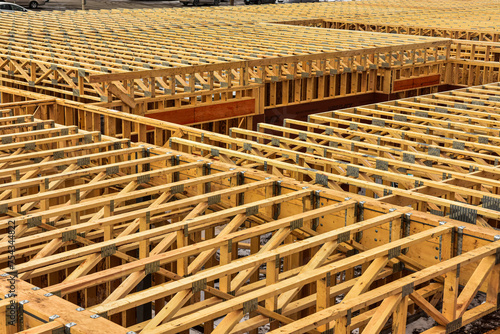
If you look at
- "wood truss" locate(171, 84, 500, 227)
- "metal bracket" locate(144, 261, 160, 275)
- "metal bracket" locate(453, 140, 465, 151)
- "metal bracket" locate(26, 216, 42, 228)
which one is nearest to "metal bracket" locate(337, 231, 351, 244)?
"wood truss" locate(171, 84, 500, 227)

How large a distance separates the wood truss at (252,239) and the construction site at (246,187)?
0.03 m

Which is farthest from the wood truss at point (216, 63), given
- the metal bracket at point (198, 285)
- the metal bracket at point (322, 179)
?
the metal bracket at point (198, 285)

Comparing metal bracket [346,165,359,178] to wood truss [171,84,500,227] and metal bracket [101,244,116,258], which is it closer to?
wood truss [171,84,500,227]

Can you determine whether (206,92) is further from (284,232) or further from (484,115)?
(284,232)

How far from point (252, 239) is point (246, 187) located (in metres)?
1.14

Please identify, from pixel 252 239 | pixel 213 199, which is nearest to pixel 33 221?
pixel 213 199

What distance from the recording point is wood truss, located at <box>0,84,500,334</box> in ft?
21.2

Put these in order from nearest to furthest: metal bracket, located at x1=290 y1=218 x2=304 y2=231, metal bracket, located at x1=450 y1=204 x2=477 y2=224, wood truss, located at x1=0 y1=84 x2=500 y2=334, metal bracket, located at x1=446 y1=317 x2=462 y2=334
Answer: wood truss, located at x1=0 y1=84 x2=500 y2=334, metal bracket, located at x1=446 y1=317 x2=462 y2=334, metal bracket, located at x1=290 y1=218 x2=304 y2=231, metal bracket, located at x1=450 y1=204 x2=477 y2=224

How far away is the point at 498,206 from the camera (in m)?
9.34

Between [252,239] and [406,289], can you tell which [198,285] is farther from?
[252,239]

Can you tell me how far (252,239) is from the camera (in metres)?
10.6

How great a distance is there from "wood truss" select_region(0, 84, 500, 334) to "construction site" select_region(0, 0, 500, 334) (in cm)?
3

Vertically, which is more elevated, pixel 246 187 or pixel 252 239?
pixel 246 187

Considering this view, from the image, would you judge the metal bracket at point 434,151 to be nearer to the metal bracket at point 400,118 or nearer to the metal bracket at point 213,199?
the metal bracket at point 400,118
